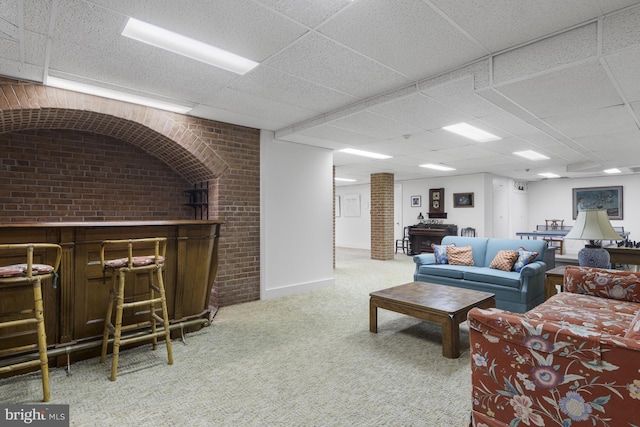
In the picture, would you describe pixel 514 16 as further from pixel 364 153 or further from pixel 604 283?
pixel 364 153

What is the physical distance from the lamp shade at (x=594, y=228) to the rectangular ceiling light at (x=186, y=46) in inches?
150

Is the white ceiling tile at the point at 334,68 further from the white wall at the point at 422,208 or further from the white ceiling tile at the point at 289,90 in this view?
the white wall at the point at 422,208

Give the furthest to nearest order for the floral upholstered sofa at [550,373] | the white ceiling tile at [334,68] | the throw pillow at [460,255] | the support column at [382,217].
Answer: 1. the support column at [382,217]
2. the throw pillow at [460,255]
3. the white ceiling tile at [334,68]
4. the floral upholstered sofa at [550,373]

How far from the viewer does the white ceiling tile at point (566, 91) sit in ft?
8.33

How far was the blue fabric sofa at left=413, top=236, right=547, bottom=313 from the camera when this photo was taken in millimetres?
3932

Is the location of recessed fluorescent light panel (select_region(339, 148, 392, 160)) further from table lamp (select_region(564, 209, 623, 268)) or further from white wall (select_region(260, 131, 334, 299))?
table lamp (select_region(564, 209, 623, 268))

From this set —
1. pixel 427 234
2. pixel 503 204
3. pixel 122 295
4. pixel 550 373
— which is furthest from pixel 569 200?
pixel 122 295

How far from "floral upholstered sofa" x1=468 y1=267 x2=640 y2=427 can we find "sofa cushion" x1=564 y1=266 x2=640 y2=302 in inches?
67.4

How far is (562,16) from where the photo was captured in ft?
6.81

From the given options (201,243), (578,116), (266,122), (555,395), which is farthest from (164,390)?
(578,116)

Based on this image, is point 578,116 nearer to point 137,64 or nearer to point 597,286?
point 597,286

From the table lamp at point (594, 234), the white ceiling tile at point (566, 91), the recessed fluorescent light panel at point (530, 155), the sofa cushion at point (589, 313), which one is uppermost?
the recessed fluorescent light panel at point (530, 155)

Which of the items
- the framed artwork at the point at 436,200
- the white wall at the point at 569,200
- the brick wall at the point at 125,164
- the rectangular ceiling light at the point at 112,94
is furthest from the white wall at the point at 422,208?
the rectangular ceiling light at the point at 112,94

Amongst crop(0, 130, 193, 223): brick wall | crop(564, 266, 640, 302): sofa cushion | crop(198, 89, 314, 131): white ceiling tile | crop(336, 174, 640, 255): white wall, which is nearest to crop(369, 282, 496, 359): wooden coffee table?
Result: crop(564, 266, 640, 302): sofa cushion
